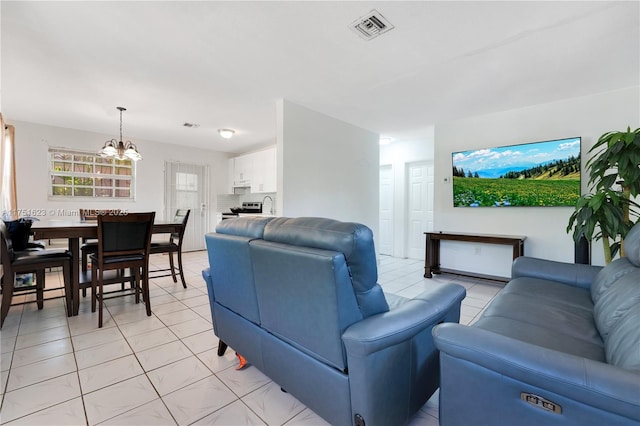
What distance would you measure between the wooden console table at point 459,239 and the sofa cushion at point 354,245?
3123 millimetres

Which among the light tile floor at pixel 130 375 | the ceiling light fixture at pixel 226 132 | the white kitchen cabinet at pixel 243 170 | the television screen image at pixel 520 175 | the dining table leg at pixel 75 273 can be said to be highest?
the ceiling light fixture at pixel 226 132

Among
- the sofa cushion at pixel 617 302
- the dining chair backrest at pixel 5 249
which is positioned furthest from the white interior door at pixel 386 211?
the dining chair backrest at pixel 5 249

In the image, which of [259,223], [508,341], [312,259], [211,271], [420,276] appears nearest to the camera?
[508,341]

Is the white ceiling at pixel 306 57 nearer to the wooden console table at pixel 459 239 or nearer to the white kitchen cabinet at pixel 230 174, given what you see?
the wooden console table at pixel 459 239

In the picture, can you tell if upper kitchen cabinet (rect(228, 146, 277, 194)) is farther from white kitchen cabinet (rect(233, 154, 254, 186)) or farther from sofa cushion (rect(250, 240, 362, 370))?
sofa cushion (rect(250, 240, 362, 370))

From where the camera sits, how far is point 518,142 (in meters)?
3.84

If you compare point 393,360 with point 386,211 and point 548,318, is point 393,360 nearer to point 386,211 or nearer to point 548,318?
point 548,318

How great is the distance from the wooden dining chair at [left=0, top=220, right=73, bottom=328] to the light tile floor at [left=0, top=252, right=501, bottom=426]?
187mm

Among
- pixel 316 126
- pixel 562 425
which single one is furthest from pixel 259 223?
pixel 316 126

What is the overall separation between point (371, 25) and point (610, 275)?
225 centimetres

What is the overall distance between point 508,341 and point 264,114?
403cm

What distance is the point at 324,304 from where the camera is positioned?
1102 mm

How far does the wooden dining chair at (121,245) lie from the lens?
2.48 m

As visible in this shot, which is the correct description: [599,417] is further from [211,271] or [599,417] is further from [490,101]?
[490,101]
